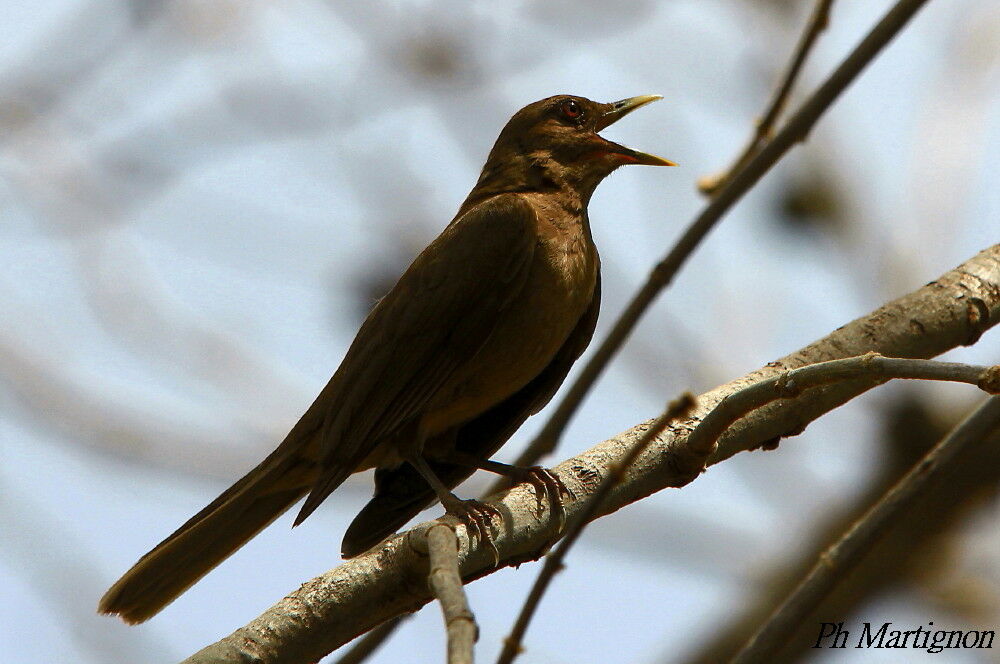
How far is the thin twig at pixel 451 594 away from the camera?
205 centimetres

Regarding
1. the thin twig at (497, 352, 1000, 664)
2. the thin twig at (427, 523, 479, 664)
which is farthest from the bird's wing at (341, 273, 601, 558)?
the thin twig at (427, 523, 479, 664)

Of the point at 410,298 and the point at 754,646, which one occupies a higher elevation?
the point at 410,298

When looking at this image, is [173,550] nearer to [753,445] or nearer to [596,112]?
[753,445]

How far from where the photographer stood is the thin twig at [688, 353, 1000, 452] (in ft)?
7.64

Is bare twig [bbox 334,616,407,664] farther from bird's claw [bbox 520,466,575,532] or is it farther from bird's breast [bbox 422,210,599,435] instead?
bird's breast [bbox 422,210,599,435]

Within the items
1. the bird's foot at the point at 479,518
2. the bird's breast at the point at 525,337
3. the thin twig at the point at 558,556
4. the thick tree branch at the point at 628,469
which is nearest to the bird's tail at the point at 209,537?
the bird's breast at the point at 525,337

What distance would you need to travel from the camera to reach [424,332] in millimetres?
4637

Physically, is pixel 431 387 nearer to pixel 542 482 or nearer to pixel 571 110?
pixel 542 482

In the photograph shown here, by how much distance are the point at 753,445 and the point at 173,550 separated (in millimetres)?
2277

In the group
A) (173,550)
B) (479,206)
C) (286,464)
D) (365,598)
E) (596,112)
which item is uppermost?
(596,112)

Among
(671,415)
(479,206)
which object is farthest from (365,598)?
(479,206)

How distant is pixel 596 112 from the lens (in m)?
5.75

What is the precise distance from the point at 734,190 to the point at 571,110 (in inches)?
99.3

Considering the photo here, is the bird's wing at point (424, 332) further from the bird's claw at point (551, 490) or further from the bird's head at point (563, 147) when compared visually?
the bird's claw at point (551, 490)
